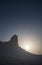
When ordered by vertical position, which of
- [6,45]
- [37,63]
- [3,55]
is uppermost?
[6,45]

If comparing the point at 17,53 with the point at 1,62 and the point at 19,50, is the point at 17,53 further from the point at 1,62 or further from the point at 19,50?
the point at 1,62

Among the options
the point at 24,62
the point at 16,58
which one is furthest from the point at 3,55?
the point at 24,62

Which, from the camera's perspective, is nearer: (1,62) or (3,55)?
(1,62)

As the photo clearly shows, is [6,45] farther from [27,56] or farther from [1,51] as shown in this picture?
[27,56]

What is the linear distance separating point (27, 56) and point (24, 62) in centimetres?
224

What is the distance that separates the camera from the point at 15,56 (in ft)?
132

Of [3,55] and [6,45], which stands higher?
[6,45]

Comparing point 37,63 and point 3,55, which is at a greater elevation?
point 3,55

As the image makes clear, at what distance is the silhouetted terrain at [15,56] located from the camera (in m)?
38.1

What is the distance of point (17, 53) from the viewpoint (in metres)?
40.8

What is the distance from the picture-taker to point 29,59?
39.2m

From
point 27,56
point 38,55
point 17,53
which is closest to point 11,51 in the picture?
point 17,53

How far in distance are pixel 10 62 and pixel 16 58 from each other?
239 cm

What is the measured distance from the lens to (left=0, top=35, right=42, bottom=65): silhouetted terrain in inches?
1499
